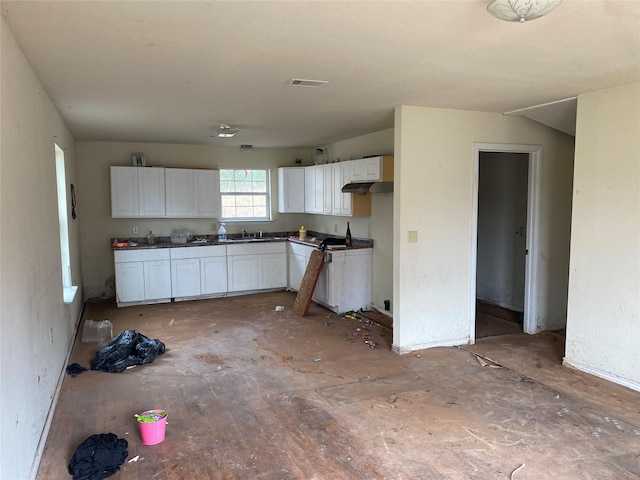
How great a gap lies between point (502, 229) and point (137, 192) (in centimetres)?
517

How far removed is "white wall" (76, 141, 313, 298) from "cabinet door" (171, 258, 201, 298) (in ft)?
2.52

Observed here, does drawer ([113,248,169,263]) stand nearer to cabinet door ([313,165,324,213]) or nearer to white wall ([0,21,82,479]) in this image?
cabinet door ([313,165,324,213])

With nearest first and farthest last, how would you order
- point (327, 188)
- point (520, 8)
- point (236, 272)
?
point (520, 8) < point (327, 188) < point (236, 272)

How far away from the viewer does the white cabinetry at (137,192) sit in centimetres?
657

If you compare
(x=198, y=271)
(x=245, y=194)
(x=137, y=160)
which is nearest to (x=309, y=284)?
(x=198, y=271)

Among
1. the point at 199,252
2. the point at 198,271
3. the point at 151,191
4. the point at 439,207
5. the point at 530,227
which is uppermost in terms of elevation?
the point at 151,191

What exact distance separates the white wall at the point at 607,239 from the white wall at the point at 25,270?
159 inches

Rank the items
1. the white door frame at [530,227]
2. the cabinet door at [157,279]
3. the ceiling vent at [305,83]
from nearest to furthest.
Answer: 1. the ceiling vent at [305,83]
2. the white door frame at [530,227]
3. the cabinet door at [157,279]

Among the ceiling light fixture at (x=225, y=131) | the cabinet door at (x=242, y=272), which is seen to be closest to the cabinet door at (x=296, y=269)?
the cabinet door at (x=242, y=272)

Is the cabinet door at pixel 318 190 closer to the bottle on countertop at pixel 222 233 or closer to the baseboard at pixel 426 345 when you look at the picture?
the bottle on countertop at pixel 222 233

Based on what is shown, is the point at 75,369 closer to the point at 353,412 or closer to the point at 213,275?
the point at 353,412

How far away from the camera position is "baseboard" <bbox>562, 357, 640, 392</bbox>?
3580mm

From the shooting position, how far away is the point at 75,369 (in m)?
3.99

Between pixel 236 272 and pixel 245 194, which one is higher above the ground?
pixel 245 194
